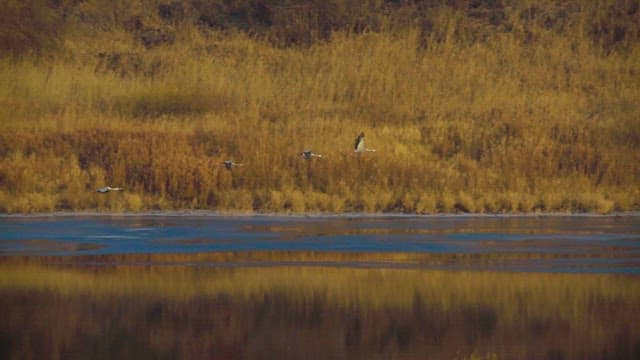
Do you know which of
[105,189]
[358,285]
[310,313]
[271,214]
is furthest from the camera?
[271,214]

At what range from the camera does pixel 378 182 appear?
3078 centimetres

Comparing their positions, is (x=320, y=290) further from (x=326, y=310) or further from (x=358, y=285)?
(x=326, y=310)

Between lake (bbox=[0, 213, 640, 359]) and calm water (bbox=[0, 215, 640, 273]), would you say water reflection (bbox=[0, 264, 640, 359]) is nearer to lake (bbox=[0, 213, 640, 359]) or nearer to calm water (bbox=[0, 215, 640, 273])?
lake (bbox=[0, 213, 640, 359])

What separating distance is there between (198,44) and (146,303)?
1243 inches

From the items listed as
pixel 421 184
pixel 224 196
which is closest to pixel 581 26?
pixel 421 184

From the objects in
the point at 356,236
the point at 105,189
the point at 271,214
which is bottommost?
the point at 356,236

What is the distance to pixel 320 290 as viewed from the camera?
17.5 m

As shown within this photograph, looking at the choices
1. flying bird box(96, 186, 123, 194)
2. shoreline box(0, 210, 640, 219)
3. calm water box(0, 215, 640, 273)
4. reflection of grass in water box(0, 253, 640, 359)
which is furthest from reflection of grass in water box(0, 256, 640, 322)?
shoreline box(0, 210, 640, 219)

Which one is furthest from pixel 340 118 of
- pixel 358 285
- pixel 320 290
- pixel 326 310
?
pixel 326 310

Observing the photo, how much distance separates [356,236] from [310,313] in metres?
8.67

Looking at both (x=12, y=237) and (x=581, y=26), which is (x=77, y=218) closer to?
(x=12, y=237)

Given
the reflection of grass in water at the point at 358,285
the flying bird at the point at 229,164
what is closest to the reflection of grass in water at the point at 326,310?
the reflection of grass in water at the point at 358,285

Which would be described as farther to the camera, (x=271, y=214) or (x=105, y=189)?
(x=271, y=214)

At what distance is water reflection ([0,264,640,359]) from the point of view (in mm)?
13539
